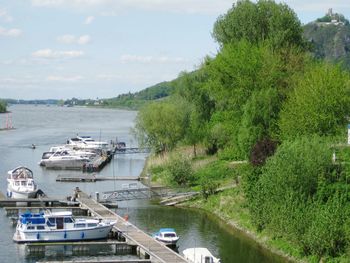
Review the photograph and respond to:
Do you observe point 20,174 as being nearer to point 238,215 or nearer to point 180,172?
point 180,172

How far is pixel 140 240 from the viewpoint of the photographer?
49219mm

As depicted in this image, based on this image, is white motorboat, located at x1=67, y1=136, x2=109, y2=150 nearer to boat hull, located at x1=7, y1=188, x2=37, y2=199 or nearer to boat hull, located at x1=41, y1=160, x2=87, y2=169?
boat hull, located at x1=41, y1=160, x2=87, y2=169

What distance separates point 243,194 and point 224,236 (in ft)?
22.8

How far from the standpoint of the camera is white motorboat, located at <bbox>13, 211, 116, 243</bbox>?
50656 millimetres

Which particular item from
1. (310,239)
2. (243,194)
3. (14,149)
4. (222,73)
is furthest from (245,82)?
(14,149)

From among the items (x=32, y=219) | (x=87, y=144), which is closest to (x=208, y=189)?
(x=32, y=219)

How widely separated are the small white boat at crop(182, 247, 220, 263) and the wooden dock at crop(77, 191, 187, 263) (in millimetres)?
593

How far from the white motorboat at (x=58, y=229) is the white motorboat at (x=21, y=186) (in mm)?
15781

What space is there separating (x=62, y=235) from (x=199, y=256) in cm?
1181

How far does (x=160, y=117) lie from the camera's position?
92.2 m

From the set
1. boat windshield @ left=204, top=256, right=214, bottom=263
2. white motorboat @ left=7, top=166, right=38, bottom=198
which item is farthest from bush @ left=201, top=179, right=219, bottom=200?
boat windshield @ left=204, top=256, right=214, bottom=263

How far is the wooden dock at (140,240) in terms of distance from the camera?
4474 centimetres

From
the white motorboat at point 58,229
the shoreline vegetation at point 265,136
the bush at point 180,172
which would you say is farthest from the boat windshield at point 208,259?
the bush at point 180,172

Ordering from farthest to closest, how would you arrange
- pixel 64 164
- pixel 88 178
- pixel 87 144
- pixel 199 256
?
pixel 87 144 < pixel 64 164 < pixel 88 178 < pixel 199 256
